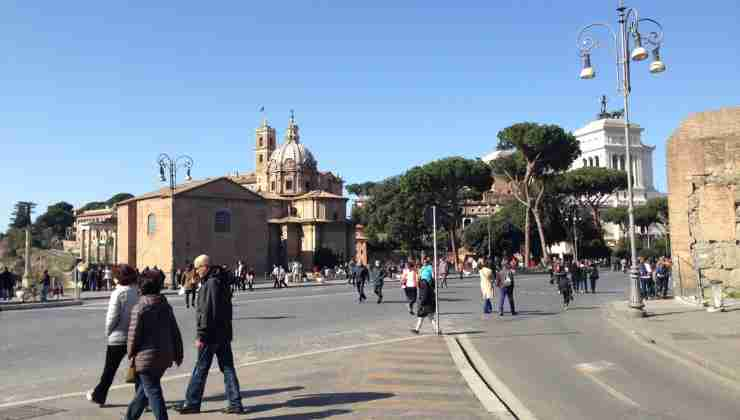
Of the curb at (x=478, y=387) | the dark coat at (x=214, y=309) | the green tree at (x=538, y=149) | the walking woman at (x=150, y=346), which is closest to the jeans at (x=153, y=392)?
the walking woman at (x=150, y=346)

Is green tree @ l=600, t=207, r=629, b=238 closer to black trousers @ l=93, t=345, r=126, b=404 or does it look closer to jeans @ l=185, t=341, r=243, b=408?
jeans @ l=185, t=341, r=243, b=408

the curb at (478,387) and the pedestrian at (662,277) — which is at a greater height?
the pedestrian at (662,277)

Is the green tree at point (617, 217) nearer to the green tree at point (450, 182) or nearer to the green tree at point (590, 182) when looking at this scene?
the green tree at point (590, 182)

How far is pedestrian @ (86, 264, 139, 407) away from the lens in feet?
22.4

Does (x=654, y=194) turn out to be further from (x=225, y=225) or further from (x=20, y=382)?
(x=20, y=382)

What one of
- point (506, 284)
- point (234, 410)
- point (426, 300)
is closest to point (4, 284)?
point (506, 284)

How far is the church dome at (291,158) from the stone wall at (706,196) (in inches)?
3083

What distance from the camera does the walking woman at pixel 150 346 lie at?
18.6 feet

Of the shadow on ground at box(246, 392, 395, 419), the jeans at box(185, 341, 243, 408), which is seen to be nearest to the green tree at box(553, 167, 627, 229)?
the shadow on ground at box(246, 392, 395, 419)

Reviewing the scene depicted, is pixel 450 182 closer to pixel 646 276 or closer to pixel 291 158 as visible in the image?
pixel 291 158

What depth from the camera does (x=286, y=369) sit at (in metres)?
9.22

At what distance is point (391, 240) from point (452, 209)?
17.1 metres

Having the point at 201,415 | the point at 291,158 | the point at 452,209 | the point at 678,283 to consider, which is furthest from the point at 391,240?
the point at 201,415

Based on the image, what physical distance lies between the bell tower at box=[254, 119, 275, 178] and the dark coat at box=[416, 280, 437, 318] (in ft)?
346
